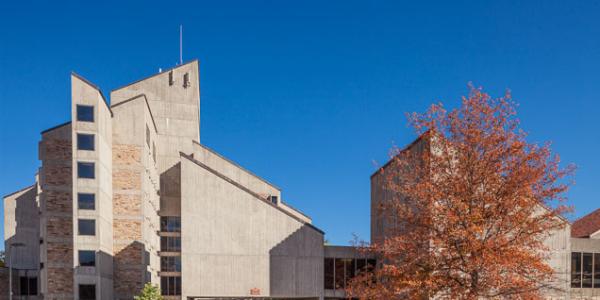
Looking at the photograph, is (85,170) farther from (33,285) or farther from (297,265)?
(33,285)

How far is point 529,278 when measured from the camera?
12648 mm

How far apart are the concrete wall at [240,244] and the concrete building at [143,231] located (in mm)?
73

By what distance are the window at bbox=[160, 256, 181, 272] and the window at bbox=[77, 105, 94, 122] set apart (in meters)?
15.2

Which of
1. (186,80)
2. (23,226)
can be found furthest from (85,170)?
(23,226)

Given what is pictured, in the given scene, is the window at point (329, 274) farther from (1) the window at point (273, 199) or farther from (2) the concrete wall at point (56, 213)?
(2) the concrete wall at point (56, 213)

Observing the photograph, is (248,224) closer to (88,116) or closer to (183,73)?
(88,116)

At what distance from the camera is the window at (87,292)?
2495 centimetres

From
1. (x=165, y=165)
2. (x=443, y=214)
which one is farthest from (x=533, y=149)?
(x=165, y=165)

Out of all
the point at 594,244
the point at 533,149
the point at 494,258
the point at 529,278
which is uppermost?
the point at 533,149

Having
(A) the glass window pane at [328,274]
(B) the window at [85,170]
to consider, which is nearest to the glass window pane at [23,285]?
(B) the window at [85,170]

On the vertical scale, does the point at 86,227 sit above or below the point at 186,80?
below

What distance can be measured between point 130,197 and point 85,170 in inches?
167

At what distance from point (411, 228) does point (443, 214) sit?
1.63m

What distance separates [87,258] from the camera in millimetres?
25297
